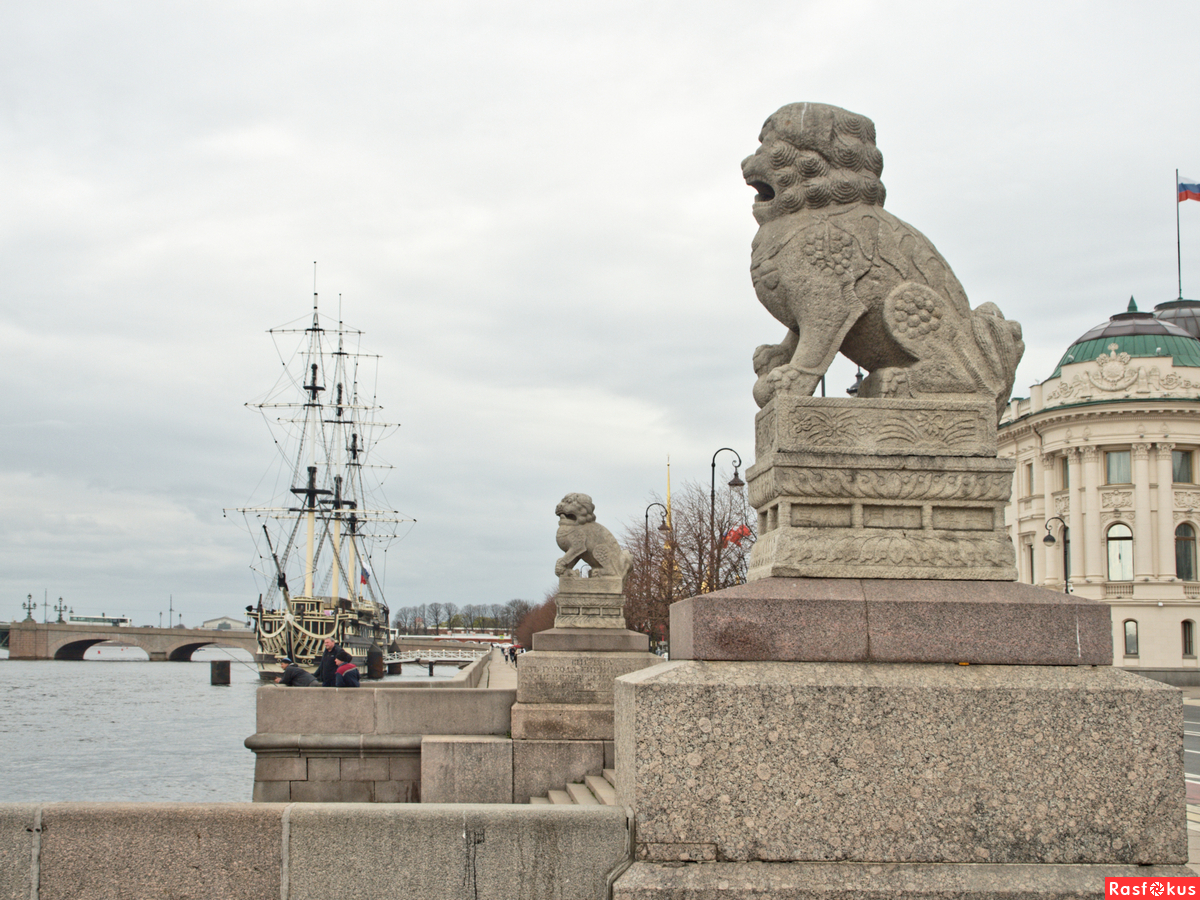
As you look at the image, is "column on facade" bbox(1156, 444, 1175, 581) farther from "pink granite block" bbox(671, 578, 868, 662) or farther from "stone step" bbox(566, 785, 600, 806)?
"pink granite block" bbox(671, 578, 868, 662)

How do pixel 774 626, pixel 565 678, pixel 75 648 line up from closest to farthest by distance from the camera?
pixel 774 626 < pixel 565 678 < pixel 75 648

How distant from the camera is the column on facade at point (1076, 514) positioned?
2015 inches

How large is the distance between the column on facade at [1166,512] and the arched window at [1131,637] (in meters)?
2.56

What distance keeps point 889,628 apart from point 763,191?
2686 millimetres

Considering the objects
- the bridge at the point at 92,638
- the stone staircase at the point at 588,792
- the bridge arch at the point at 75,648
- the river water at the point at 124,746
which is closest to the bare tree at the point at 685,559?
the river water at the point at 124,746

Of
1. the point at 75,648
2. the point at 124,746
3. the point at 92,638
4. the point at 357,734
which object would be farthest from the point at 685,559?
the point at 75,648

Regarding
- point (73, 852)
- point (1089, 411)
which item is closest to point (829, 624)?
point (73, 852)

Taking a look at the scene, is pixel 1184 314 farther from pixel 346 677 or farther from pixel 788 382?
pixel 788 382

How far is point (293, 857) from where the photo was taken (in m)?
4.42

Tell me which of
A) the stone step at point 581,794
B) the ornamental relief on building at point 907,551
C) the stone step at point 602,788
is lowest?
the stone step at point 581,794

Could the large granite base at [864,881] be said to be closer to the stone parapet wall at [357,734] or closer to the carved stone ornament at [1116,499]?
the stone parapet wall at [357,734]

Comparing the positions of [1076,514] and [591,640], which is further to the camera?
[1076,514]

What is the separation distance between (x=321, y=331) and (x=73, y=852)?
262 ft

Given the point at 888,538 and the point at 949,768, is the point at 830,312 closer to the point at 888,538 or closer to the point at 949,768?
the point at 888,538
